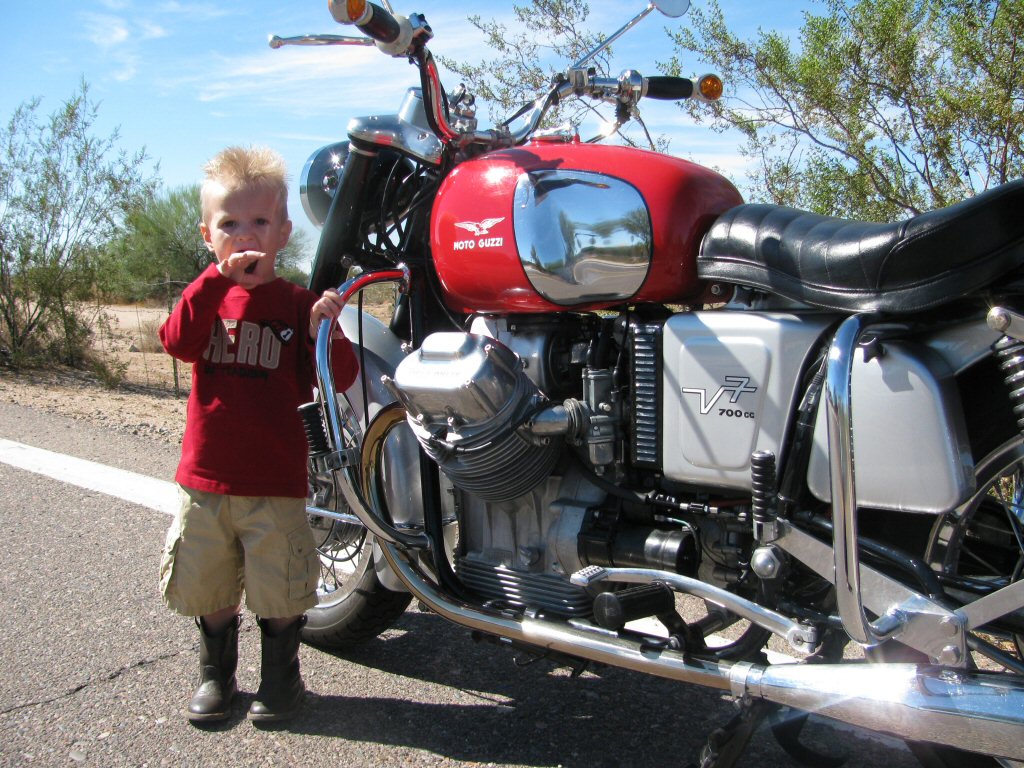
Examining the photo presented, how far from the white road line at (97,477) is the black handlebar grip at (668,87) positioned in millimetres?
3042

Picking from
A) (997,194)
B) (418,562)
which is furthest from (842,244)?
(418,562)

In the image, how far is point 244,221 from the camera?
8.67ft

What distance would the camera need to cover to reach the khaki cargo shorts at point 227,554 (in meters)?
2.77

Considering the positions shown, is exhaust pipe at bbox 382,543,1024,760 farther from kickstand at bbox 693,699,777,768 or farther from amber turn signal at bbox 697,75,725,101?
amber turn signal at bbox 697,75,725,101

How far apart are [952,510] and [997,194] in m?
0.64

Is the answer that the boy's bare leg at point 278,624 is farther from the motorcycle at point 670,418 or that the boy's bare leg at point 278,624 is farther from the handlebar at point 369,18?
the handlebar at point 369,18

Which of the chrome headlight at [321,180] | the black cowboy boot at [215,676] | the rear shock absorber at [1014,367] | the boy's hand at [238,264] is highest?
the chrome headlight at [321,180]

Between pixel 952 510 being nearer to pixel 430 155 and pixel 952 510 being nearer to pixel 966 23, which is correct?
pixel 430 155

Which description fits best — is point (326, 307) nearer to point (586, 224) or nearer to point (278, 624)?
point (586, 224)

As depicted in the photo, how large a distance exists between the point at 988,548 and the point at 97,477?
184 inches

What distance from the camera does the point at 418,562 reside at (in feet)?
9.16

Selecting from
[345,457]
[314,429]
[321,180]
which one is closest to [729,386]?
[345,457]

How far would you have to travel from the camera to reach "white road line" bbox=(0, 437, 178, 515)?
4898 mm

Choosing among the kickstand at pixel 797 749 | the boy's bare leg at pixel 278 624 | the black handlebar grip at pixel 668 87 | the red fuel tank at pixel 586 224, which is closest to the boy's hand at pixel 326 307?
the red fuel tank at pixel 586 224
